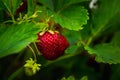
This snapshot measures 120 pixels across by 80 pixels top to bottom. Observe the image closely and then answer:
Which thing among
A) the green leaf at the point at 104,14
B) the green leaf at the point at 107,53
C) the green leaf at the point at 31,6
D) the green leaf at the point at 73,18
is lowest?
the green leaf at the point at 107,53

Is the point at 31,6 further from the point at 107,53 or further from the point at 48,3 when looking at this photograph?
the point at 107,53

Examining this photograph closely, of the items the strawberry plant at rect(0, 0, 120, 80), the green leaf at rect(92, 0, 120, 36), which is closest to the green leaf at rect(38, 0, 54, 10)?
Result: the strawberry plant at rect(0, 0, 120, 80)

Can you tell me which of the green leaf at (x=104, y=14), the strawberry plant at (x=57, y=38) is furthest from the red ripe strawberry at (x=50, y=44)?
the green leaf at (x=104, y=14)

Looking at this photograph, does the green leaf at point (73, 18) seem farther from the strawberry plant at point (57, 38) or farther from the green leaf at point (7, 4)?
the green leaf at point (7, 4)

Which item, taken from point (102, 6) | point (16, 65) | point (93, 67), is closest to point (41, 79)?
point (16, 65)

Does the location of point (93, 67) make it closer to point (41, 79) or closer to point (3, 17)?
point (41, 79)

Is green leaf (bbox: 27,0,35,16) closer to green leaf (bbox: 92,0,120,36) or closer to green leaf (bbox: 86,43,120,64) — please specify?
green leaf (bbox: 86,43,120,64)

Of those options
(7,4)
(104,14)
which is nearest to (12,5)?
(7,4)
